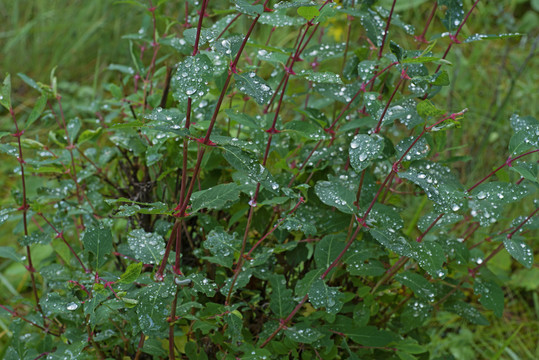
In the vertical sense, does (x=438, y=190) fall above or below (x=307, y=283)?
above

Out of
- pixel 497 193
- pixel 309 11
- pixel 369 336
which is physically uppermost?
pixel 309 11

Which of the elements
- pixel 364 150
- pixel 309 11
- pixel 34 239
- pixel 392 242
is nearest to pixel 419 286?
pixel 392 242

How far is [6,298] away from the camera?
78.6 inches

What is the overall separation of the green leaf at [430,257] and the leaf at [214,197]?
344 millimetres

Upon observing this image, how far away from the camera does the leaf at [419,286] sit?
1062mm

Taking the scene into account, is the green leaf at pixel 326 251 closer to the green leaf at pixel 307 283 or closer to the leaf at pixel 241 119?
the green leaf at pixel 307 283

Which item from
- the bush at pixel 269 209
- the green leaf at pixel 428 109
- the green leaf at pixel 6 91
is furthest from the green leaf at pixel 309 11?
the green leaf at pixel 6 91

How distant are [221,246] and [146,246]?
0.14 metres

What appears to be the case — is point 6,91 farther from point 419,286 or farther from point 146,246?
point 419,286

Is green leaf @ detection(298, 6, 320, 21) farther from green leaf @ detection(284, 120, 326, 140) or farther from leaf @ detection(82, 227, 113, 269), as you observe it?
leaf @ detection(82, 227, 113, 269)

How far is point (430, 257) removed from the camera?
3.22ft

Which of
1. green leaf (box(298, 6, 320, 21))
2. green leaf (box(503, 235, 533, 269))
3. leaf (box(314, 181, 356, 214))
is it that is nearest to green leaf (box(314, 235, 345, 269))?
leaf (box(314, 181, 356, 214))

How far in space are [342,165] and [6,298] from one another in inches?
57.4

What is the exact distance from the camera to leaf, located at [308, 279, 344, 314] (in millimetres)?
934
